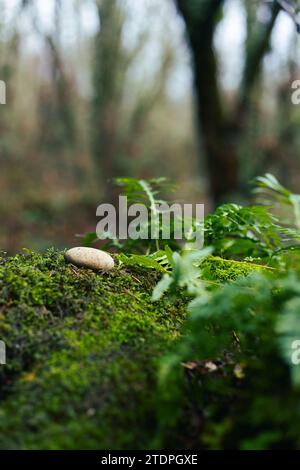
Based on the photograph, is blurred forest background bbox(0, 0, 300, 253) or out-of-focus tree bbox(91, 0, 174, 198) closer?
blurred forest background bbox(0, 0, 300, 253)

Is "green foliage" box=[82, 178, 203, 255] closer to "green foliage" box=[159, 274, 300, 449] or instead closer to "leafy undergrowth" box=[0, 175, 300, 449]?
"leafy undergrowth" box=[0, 175, 300, 449]

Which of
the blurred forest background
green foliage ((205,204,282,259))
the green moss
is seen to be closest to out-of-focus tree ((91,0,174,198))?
the blurred forest background

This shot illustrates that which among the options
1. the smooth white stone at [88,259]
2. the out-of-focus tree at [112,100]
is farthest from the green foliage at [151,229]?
the out-of-focus tree at [112,100]

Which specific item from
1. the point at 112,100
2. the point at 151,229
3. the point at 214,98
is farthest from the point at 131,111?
the point at 151,229

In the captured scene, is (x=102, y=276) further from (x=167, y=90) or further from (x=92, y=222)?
(x=167, y=90)

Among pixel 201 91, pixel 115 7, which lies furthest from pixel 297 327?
pixel 115 7

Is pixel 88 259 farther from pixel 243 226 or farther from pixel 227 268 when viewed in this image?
pixel 243 226
